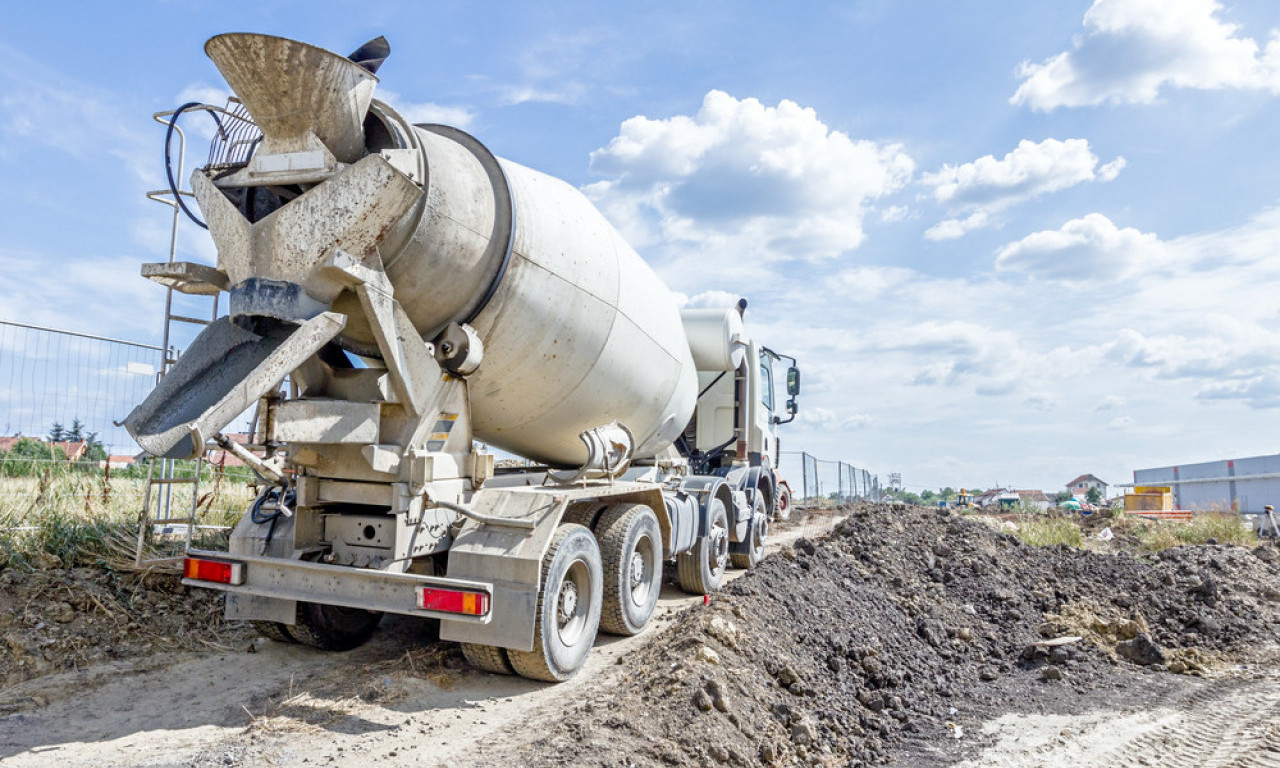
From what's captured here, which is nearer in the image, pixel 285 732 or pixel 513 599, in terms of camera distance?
pixel 285 732

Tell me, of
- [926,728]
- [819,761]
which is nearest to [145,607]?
[819,761]

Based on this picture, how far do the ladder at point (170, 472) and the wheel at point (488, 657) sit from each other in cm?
207

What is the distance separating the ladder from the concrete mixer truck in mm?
→ 37

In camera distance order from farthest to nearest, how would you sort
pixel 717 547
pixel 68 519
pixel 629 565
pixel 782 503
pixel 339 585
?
pixel 782 503
pixel 717 547
pixel 68 519
pixel 629 565
pixel 339 585

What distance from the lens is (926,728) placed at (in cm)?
502

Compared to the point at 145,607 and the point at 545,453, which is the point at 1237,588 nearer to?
the point at 545,453

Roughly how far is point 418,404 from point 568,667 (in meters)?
2.04

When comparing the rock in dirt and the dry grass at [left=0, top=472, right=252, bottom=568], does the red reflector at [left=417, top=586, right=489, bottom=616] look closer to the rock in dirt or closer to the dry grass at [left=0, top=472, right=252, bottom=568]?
the dry grass at [left=0, top=472, right=252, bottom=568]

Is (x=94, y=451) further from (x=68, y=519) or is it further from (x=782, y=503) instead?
(x=782, y=503)

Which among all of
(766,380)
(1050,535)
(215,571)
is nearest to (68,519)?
(215,571)

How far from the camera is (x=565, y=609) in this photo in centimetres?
540

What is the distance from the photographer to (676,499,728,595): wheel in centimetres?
858

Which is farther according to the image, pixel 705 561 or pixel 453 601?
pixel 705 561

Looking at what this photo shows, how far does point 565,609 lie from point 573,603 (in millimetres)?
106
